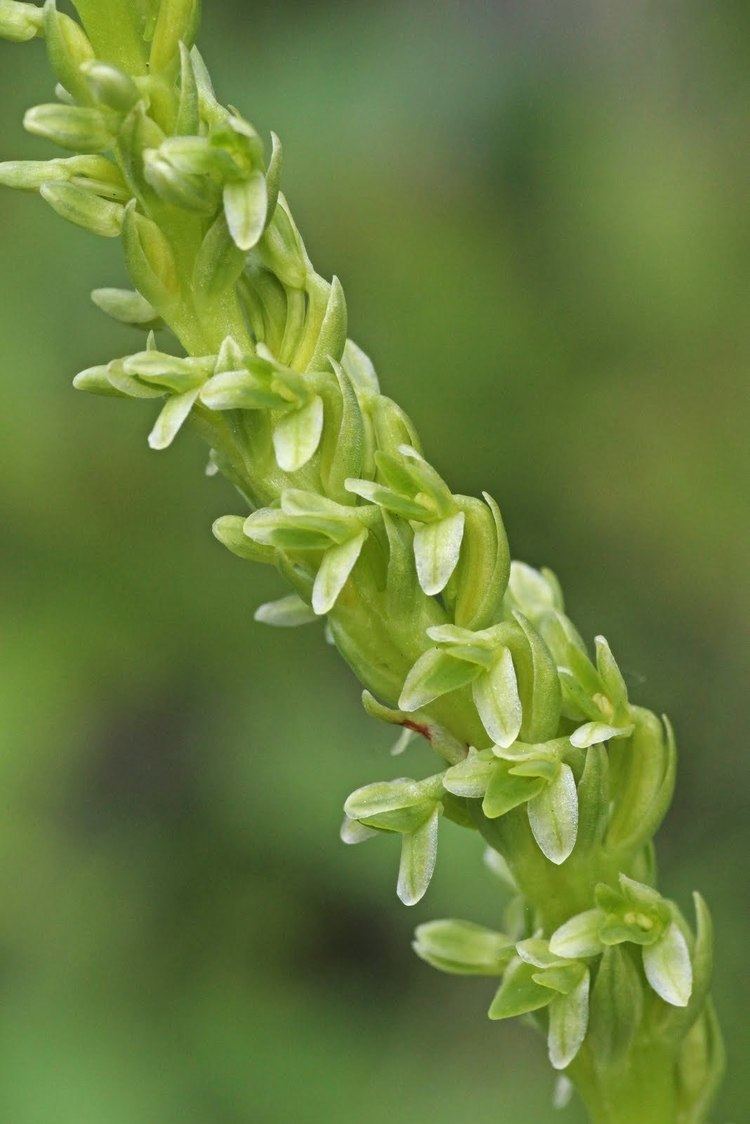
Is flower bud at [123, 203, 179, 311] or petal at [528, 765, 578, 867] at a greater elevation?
flower bud at [123, 203, 179, 311]

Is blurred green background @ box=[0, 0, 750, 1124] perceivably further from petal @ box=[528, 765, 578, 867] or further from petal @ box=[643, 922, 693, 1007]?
petal @ box=[528, 765, 578, 867]

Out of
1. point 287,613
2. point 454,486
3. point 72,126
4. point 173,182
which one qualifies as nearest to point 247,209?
point 173,182

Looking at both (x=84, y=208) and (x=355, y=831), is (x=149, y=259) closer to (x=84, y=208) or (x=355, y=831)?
(x=84, y=208)

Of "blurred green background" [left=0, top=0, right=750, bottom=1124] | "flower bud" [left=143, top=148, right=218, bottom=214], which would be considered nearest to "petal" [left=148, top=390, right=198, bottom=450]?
"flower bud" [left=143, top=148, right=218, bottom=214]

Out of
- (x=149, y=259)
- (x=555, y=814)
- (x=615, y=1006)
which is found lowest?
(x=615, y=1006)

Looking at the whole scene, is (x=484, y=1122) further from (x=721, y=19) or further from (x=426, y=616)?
(x=721, y=19)

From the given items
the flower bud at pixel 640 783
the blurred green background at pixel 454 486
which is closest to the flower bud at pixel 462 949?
the flower bud at pixel 640 783

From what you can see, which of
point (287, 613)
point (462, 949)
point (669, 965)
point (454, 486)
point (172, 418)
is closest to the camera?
point (172, 418)

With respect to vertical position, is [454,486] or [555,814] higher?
[555,814]
